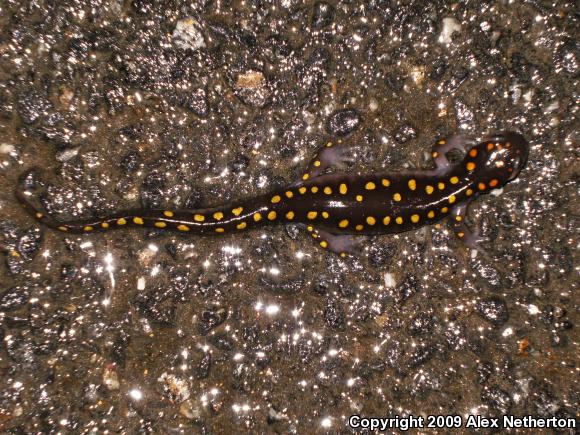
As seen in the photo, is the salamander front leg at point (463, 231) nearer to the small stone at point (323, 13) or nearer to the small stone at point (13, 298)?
the small stone at point (323, 13)

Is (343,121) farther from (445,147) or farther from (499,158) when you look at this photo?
(499,158)

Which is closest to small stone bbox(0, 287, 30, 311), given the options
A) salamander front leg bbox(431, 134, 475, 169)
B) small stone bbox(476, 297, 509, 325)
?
salamander front leg bbox(431, 134, 475, 169)

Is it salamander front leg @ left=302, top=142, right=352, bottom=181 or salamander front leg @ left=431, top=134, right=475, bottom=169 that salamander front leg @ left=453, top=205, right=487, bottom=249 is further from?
salamander front leg @ left=302, top=142, right=352, bottom=181

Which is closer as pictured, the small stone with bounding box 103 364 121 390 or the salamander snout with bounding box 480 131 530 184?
the salamander snout with bounding box 480 131 530 184

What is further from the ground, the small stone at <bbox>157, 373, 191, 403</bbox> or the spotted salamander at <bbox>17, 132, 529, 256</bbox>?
the spotted salamander at <bbox>17, 132, 529, 256</bbox>

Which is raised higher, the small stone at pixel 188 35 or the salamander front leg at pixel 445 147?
the small stone at pixel 188 35

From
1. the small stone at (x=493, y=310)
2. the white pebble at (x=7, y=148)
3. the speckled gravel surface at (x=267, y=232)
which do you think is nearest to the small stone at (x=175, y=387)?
the speckled gravel surface at (x=267, y=232)
